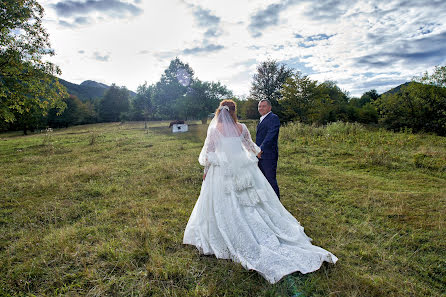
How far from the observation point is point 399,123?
87.8 ft

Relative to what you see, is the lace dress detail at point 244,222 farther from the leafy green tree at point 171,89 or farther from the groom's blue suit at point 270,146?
the leafy green tree at point 171,89

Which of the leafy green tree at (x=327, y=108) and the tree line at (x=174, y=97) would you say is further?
the leafy green tree at (x=327, y=108)

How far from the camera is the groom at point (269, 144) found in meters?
5.44

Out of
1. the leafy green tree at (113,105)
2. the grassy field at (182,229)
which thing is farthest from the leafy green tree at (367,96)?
the leafy green tree at (113,105)

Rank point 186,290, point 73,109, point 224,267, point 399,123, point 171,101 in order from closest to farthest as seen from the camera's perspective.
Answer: point 186,290 < point 224,267 < point 399,123 < point 171,101 < point 73,109

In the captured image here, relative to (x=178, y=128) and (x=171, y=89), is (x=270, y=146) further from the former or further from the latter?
(x=171, y=89)

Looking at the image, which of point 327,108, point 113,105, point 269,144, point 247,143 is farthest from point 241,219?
point 113,105

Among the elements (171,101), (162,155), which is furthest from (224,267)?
(171,101)

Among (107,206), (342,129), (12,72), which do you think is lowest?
(107,206)

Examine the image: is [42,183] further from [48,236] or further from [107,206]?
[48,236]

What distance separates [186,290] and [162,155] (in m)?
11.1

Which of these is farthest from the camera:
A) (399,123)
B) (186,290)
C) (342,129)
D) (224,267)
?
(399,123)

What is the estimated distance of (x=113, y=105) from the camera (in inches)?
2197

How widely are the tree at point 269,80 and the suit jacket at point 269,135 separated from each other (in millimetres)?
36187
